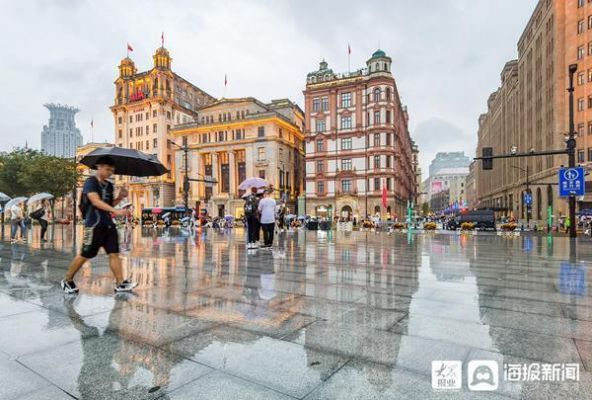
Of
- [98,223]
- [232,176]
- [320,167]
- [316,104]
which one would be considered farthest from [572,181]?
[232,176]

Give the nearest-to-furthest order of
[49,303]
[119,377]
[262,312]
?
[119,377], [262,312], [49,303]

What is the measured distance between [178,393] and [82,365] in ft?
3.32

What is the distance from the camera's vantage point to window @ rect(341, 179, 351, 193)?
57031 mm

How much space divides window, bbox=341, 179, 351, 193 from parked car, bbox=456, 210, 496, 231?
66.7 feet

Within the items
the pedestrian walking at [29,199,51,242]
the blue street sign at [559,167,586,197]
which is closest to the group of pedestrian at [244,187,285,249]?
the pedestrian walking at [29,199,51,242]

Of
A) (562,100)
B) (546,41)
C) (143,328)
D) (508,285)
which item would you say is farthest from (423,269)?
(546,41)

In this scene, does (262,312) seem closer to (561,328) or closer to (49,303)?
(49,303)

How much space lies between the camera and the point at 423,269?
7.99 meters

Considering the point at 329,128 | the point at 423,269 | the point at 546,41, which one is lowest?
the point at 423,269

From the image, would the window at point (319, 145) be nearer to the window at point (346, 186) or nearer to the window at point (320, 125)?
the window at point (320, 125)

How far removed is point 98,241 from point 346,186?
53355 mm

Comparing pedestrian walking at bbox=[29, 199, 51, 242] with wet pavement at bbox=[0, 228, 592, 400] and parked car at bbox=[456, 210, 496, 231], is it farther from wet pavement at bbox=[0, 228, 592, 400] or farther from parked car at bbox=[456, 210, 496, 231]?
parked car at bbox=[456, 210, 496, 231]

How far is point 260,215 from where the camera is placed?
11.9 metres

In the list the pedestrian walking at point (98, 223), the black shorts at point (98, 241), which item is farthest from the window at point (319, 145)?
the black shorts at point (98, 241)
